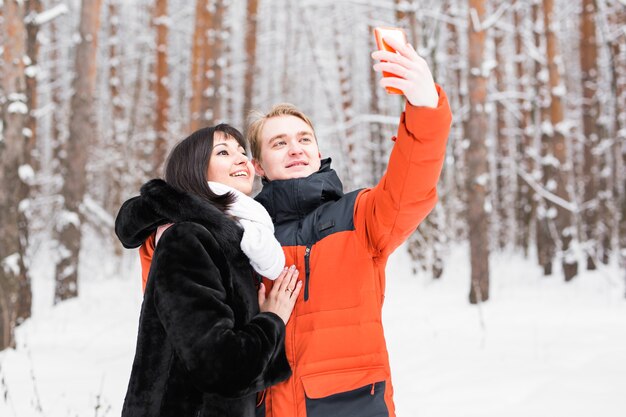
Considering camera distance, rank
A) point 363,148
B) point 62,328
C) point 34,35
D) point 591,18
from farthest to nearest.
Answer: point 363,148
point 591,18
point 62,328
point 34,35

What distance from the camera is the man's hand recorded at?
159 centimetres

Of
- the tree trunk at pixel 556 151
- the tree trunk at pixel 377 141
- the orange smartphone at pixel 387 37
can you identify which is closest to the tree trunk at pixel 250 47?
the tree trunk at pixel 377 141

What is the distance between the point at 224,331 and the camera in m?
1.61

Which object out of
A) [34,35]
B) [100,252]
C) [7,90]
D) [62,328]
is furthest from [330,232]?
[100,252]

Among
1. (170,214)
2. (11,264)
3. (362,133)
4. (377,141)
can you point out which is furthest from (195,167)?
(362,133)

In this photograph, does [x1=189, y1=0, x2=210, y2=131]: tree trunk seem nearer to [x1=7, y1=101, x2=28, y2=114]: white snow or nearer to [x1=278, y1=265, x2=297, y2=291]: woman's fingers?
[x1=7, y1=101, x2=28, y2=114]: white snow

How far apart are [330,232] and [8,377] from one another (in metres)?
3.87

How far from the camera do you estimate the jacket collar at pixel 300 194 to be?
6.86ft

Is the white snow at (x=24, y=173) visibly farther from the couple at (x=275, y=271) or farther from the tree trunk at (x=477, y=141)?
the tree trunk at (x=477, y=141)

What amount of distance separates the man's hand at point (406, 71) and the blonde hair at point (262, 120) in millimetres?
750

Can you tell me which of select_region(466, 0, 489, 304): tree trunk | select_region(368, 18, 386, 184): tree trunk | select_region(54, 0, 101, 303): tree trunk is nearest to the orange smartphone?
select_region(466, 0, 489, 304): tree trunk

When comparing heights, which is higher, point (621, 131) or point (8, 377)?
point (621, 131)

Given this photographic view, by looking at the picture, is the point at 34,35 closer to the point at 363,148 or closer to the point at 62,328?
the point at 62,328

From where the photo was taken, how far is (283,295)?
190cm
